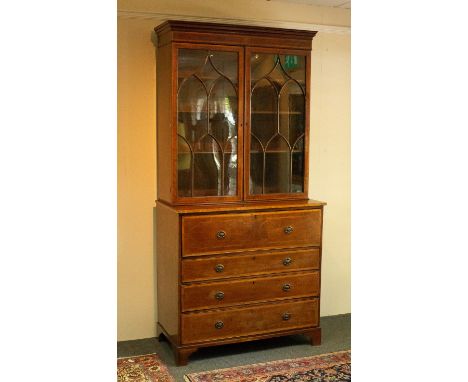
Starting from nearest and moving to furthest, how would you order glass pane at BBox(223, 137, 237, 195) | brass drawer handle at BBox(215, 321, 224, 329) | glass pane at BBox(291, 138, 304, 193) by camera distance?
brass drawer handle at BBox(215, 321, 224, 329) → glass pane at BBox(223, 137, 237, 195) → glass pane at BBox(291, 138, 304, 193)

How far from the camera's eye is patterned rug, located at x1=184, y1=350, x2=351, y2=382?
11.5 feet

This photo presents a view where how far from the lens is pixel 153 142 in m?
4.05

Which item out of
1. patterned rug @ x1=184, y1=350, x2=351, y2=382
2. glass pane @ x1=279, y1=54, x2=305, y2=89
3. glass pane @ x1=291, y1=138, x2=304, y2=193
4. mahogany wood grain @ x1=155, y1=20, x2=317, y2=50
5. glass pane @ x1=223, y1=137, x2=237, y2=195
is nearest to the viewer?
patterned rug @ x1=184, y1=350, x2=351, y2=382

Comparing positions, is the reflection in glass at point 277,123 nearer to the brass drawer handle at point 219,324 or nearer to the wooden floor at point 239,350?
the brass drawer handle at point 219,324

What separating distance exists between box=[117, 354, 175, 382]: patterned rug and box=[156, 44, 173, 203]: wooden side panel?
0.96 meters

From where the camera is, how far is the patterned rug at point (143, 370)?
352 centimetres

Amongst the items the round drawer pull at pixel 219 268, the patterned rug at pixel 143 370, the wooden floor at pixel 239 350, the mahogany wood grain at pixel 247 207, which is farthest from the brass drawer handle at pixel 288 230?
the patterned rug at pixel 143 370

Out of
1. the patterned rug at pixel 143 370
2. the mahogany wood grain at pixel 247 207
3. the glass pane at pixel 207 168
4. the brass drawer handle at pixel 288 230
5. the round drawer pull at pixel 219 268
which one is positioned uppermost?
the glass pane at pixel 207 168

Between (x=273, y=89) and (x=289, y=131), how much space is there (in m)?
0.29

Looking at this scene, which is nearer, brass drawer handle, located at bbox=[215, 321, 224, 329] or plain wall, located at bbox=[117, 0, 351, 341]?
brass drawer handle, located at bbox=[215, 321, 224, 329]

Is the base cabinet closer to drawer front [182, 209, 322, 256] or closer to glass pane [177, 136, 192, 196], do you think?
drawer front [182, 209, 322, 256]

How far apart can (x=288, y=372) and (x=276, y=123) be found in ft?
4.98

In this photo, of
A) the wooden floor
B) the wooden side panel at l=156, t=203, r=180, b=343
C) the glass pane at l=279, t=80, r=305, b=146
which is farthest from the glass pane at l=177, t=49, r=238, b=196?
the wooden floor
